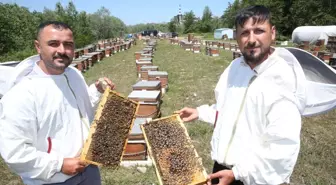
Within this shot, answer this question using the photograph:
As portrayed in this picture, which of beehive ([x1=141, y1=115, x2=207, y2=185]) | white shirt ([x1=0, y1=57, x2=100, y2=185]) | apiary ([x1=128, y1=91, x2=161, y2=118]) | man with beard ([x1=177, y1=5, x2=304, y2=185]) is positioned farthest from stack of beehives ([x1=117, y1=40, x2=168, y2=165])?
man with beard ([x1=177, y1=5, x2=304, y2=185])

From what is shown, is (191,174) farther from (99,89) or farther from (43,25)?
(43,25)

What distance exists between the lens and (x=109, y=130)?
229 centimetres

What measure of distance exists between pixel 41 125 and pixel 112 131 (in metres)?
0.53

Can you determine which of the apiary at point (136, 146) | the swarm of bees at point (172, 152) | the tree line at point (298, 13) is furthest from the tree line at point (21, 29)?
the tree line at point (298, 13)

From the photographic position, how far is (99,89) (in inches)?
104

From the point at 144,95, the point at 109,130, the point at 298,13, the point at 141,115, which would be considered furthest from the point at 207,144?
the point at 298,13

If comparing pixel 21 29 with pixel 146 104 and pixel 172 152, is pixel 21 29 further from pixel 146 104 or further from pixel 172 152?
pixel 172 152

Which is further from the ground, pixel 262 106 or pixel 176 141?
pixel 262 106

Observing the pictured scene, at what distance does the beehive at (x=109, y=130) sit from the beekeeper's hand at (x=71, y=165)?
0.06 metres

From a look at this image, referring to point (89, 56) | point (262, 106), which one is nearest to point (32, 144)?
point (262, 106)

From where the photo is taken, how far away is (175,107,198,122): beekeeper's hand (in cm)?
260

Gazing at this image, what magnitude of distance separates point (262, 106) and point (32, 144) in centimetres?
155

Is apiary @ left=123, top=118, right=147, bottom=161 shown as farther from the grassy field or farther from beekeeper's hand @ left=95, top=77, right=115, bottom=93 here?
beekeeper's hand @ left=95, top=77, right=115, bottom=93

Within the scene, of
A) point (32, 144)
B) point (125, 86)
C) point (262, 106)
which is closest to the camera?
point (262, 106)
